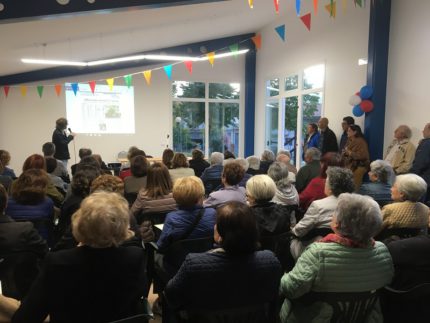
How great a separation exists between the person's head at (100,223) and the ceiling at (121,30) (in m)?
4.39

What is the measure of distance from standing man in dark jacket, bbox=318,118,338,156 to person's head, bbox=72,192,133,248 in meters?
5.74

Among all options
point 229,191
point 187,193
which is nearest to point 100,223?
point 187,193

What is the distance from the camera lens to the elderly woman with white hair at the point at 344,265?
59.9 inches

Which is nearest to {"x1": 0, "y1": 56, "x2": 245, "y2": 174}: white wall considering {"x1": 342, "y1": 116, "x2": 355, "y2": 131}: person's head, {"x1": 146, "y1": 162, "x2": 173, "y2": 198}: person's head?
{"x1": 342, "y1": 116, "x2": 355, "y2": 131}: person's head

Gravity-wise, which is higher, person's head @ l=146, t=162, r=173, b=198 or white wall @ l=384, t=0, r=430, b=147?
white wall @ l=384, t=0, r=430, b=147

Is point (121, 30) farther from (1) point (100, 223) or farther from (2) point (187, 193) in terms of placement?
(1) point (100, 223)

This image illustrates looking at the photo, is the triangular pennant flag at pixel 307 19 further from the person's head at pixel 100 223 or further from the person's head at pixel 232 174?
the person's head at pixel 100 223

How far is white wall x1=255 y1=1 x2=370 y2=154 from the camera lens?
20.8 feet

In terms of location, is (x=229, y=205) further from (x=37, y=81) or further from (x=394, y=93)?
(x=37, y=81)

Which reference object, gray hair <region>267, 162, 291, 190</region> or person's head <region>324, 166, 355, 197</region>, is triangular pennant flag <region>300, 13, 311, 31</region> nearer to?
gray hair <region>267, 162, 291, 190</region>

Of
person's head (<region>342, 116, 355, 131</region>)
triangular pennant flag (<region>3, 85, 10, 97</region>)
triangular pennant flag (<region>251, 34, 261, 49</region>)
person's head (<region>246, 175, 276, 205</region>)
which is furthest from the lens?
triangular pennant flag (<region>251, 34, 261, 49</region>)

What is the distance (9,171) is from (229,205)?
12.6 ft

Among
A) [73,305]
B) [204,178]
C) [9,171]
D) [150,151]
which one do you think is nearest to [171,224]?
[73,305]

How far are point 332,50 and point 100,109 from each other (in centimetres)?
599
